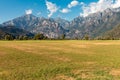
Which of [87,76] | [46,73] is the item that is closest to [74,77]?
[87,76]

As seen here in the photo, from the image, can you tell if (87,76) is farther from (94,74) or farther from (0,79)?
(0,79)

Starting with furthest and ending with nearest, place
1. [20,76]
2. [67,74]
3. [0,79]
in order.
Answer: [67,74]
[20,76]
[0,79]

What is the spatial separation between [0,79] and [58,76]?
5.47 metres

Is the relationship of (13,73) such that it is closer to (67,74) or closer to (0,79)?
(0,79)

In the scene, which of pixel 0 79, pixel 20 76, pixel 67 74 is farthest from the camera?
pixel 67 74

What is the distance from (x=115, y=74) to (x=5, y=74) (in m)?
11.2

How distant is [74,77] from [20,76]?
5155mm

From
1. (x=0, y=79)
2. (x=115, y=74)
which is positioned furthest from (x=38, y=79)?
(x=115, y=74)

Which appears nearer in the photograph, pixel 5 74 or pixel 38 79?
pixel 38 79

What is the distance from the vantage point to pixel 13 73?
71.8ft

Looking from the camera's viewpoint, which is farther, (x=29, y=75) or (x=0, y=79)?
(x=29, y=75)

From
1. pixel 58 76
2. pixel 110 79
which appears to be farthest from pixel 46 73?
pixel 110 79

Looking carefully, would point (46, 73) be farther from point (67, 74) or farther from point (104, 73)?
point (104, 73)

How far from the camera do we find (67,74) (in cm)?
2214
